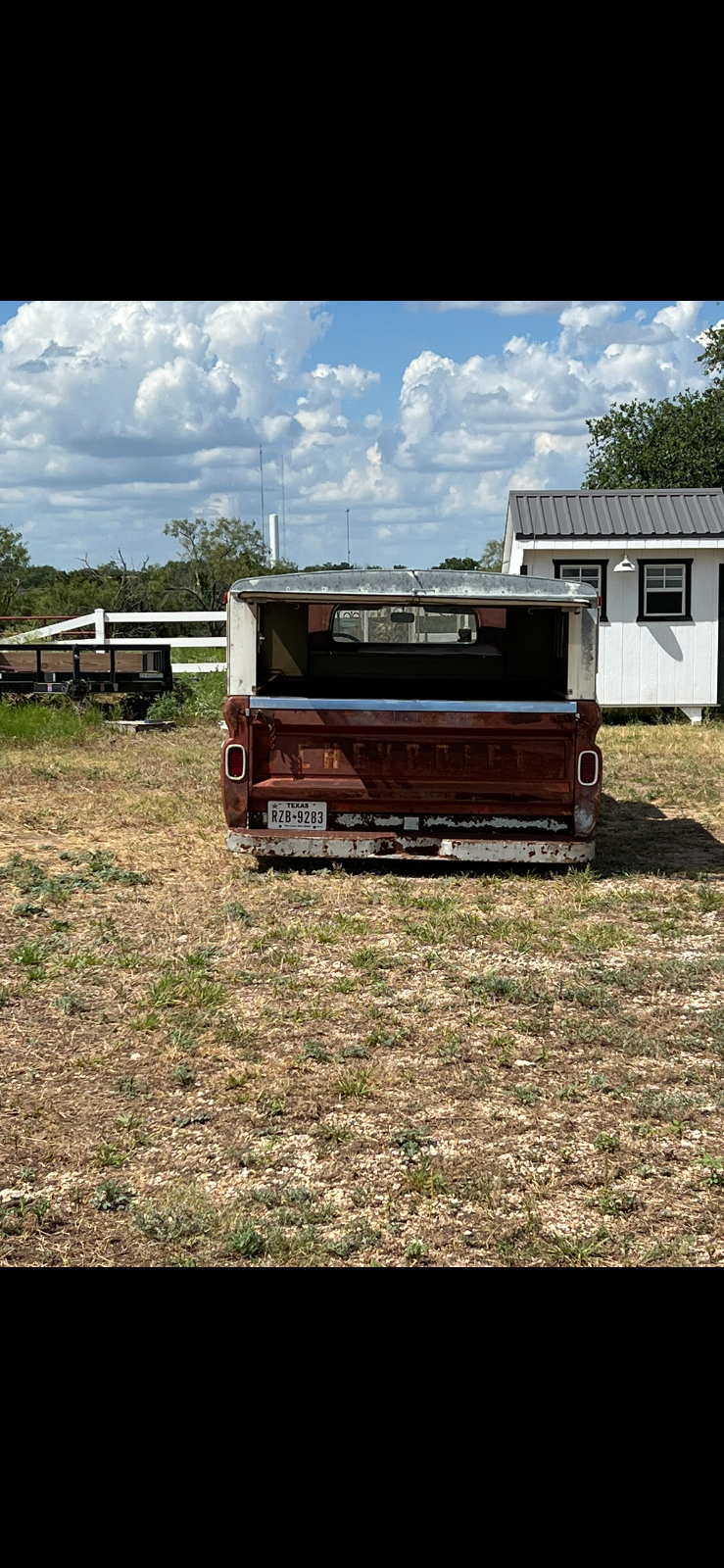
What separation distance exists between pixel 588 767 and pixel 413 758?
3.44ft

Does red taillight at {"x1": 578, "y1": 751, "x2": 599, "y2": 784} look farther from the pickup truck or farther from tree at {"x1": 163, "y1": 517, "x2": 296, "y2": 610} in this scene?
tree at {"x1": 163, "y1": 517, "x2": 296, "y2": 610}

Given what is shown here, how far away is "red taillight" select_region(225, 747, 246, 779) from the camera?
795 cm

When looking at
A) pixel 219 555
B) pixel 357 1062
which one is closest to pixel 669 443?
pixel 219 555

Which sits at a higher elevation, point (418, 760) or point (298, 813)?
point (418, 760)

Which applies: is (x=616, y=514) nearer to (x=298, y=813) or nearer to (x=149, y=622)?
(x=149, y=622)

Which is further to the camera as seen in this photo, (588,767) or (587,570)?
(587,570)

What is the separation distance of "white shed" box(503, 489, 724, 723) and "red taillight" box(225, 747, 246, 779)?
10.7 meters

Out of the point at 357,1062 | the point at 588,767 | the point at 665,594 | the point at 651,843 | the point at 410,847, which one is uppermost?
the point at 665,594

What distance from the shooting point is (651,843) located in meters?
9.23

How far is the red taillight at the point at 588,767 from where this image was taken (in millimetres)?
7838

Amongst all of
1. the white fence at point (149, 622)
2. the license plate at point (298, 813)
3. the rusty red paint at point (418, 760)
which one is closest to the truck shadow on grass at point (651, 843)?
the rusty red paint at point (418, 760)
